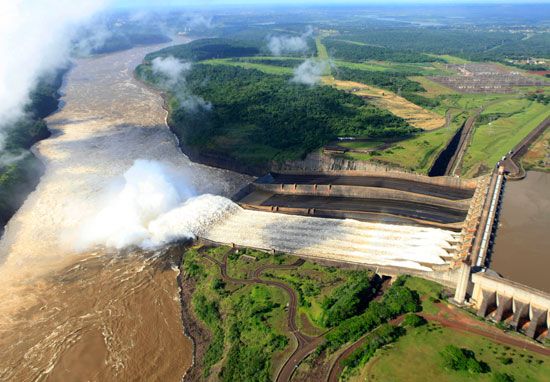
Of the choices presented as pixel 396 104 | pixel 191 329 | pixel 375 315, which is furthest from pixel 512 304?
pixel 396 104

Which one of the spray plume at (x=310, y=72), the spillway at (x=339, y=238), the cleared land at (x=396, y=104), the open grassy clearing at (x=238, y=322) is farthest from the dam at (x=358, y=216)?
the spray plume at (x=310, y=72)

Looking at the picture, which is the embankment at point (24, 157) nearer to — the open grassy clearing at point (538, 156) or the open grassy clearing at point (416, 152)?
the open grassy clearing at point (416, 152)

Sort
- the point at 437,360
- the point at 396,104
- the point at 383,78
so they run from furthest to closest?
the point at 383,78
the point at 396,104
the point at 437,360

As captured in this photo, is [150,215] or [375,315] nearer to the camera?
[375,315]

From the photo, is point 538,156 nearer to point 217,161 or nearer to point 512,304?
point 512,304

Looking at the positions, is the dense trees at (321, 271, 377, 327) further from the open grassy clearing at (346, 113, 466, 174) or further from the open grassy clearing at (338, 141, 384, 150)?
the open grassy clearing at (338, 141, 384, 150)

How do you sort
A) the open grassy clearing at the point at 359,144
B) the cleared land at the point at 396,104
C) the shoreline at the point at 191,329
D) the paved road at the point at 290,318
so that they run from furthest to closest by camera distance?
the cleared land at the point at 396,104 < the open grassy clearing at the point at 359,144 < the shoreline at the point at 191,329 < the paved road at the point at 290,318

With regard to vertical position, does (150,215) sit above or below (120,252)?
above
